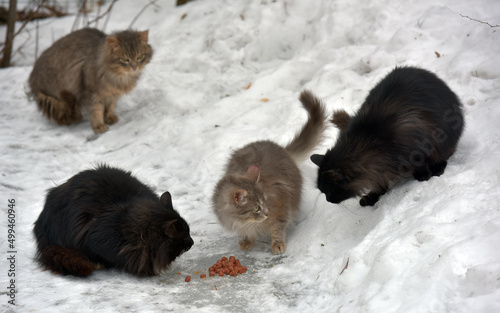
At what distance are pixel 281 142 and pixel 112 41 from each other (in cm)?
308

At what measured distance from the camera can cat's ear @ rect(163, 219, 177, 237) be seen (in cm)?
384

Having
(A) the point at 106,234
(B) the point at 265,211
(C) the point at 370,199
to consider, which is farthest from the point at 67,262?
(C) the point at 370,199

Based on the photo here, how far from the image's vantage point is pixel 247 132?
5.84m

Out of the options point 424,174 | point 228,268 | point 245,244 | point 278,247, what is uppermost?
point 424,174

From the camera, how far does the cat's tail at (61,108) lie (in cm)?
717

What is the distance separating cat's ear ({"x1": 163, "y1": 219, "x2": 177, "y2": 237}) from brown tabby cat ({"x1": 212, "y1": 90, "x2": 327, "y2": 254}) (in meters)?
0.58

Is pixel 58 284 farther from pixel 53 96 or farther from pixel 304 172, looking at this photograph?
pixel 53 96

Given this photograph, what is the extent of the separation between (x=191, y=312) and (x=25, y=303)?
109 centimetres

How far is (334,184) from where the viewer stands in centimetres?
390

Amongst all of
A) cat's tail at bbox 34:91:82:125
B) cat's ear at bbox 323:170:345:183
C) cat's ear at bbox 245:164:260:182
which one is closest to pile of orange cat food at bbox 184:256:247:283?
cat's ear at bbox 245:164:260:182

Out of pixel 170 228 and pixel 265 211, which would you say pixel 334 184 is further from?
pixel 170 228

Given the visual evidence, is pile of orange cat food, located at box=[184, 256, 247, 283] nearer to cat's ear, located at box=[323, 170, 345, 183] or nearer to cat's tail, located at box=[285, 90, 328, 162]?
cat's ear, located at box=[323, 170, 345, 183]

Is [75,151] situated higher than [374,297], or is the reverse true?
[374,297]

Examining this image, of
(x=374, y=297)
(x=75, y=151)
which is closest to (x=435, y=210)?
(x=374, y=297)
